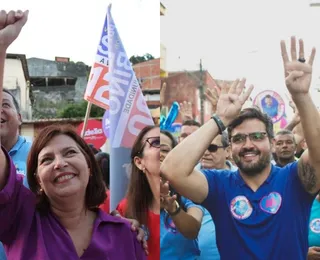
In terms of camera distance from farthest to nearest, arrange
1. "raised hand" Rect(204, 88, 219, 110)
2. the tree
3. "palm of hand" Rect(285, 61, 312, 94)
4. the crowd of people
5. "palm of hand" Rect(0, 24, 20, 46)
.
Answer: the tree → "raised hand" Rect(204, 88, 219, 110) → "palm of hand" Rect(285, 61, 312, 94) → the crowd of people → "palm of hand" Rect(0, 24, 20, 46)

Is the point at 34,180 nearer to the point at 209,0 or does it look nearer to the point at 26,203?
the point at 26,203

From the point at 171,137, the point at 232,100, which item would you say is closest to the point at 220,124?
the point at 232,100

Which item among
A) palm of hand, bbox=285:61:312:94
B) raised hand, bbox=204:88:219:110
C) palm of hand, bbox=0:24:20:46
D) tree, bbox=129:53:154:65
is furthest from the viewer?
A: tree, bbox=129:53:154:65

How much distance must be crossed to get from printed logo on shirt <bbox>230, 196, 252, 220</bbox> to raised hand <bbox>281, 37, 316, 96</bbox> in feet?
1.59

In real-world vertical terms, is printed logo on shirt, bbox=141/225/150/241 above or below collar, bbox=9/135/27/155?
below

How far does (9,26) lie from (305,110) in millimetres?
1173

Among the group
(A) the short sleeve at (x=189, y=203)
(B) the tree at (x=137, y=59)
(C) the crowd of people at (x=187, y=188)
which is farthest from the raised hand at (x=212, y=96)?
(A) the short sleeve at (x=189, y=203)

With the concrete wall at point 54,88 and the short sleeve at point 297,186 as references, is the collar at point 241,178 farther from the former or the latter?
the concrete wall at point 54,88

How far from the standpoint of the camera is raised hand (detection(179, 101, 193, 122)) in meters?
2.02

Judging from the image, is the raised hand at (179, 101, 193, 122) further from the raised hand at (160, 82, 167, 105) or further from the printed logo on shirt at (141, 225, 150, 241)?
the printed logo on shirt at (141, 225, 150, 241)

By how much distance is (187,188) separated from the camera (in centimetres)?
201

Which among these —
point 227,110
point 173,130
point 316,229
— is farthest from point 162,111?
point 316,229

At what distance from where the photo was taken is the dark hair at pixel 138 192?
2148mm

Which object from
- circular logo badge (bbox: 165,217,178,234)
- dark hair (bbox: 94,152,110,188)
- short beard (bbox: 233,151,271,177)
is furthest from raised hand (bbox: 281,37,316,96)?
dark hair (bbox: 94,152,110,188)
